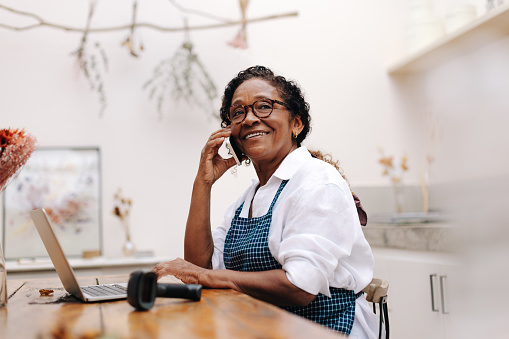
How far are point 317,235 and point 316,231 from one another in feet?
0.06

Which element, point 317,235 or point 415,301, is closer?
point 317,235

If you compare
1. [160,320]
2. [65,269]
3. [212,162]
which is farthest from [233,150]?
[160,320]

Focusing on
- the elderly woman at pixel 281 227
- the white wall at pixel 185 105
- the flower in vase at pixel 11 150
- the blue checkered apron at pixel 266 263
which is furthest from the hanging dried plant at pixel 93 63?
the flower in vase at pixel 11 150

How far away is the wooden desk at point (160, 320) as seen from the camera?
845mm

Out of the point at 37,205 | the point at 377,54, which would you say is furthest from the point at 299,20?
the point at 37,205

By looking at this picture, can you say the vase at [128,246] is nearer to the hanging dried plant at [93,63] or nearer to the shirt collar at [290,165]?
the hanging dried plant at [93,63]

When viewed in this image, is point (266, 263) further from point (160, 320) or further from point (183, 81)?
point (183, 81)

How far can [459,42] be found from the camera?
3100 millimetres

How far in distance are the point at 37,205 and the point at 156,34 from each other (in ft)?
4.22

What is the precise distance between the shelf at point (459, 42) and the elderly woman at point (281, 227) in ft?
4.85

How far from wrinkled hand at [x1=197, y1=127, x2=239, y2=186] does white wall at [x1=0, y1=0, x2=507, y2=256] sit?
3.03ft

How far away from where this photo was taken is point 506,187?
41.5 inches

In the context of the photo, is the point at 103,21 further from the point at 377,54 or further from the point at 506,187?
the point at 506,187

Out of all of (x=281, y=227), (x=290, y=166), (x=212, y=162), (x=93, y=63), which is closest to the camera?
(x=281, y=227)
